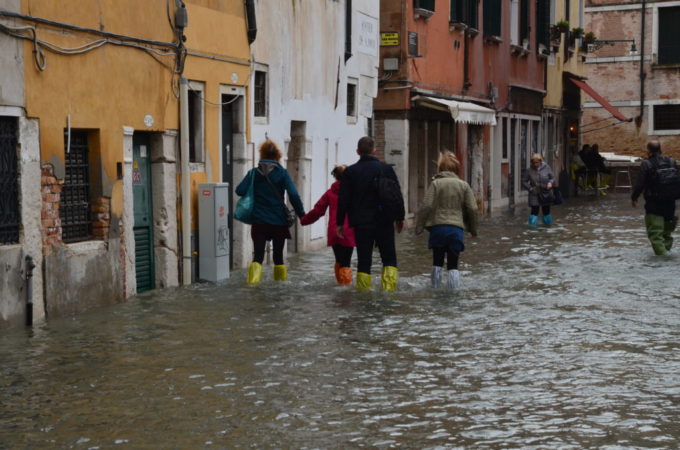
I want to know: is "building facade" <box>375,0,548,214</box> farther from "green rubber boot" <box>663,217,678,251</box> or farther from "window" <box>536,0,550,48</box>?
"green rubber boot" <box>663,217,678,251</box>

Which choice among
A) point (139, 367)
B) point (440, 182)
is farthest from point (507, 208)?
point (139, 367)

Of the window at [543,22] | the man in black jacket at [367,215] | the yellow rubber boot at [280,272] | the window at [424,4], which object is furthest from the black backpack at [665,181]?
the window at [543,22]

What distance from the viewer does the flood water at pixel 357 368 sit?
271 inches

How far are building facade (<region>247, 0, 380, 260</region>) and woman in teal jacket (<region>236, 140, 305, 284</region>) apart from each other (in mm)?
2436

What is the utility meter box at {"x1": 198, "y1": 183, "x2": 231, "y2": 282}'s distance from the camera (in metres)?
14.9

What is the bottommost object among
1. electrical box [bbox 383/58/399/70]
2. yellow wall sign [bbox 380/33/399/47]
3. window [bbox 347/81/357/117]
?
window [bbox 347/81/357/117]

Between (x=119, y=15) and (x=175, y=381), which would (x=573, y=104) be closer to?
(x=119, y=15)

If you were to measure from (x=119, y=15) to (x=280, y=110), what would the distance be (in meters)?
5.31

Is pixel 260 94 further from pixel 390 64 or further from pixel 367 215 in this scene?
pixel 390 64

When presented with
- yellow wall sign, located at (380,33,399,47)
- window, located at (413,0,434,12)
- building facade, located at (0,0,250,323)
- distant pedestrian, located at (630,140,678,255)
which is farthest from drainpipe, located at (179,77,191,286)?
window, located at (413,0,434,12)

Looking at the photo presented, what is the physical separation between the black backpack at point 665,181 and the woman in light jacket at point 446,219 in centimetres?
472

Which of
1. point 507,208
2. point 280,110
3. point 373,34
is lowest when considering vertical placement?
point 507,208

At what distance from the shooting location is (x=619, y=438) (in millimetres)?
6707

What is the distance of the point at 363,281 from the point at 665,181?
6.00m
